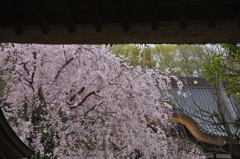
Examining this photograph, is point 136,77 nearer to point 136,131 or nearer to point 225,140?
point 136,131

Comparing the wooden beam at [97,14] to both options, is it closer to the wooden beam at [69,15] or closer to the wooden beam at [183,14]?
the wooden beam at [69,15]

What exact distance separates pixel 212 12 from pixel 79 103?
4846mm

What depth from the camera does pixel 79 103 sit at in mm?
6824

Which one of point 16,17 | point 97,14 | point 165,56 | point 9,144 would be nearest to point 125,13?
point 97,14

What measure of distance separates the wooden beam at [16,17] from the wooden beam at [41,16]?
0.17m

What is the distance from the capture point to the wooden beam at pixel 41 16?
2440 mm

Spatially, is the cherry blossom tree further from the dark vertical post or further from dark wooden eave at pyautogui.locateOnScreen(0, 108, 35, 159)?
the dark vertical post

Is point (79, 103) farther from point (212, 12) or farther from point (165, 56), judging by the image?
point (165, 56)

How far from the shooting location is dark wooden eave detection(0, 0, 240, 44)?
2441 mm

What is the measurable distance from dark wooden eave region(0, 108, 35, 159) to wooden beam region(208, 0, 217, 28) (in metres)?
2.60

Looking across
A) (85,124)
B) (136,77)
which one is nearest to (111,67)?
(136,77)

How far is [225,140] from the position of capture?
25.3ft

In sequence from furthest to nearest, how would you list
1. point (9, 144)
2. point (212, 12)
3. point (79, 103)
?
point (79, 103) < point (9, 144) < point (212, 12)

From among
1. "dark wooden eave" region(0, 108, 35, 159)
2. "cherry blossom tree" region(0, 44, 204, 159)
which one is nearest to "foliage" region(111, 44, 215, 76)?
"cherry blossom tree" region(0, 44, 204, 159)
